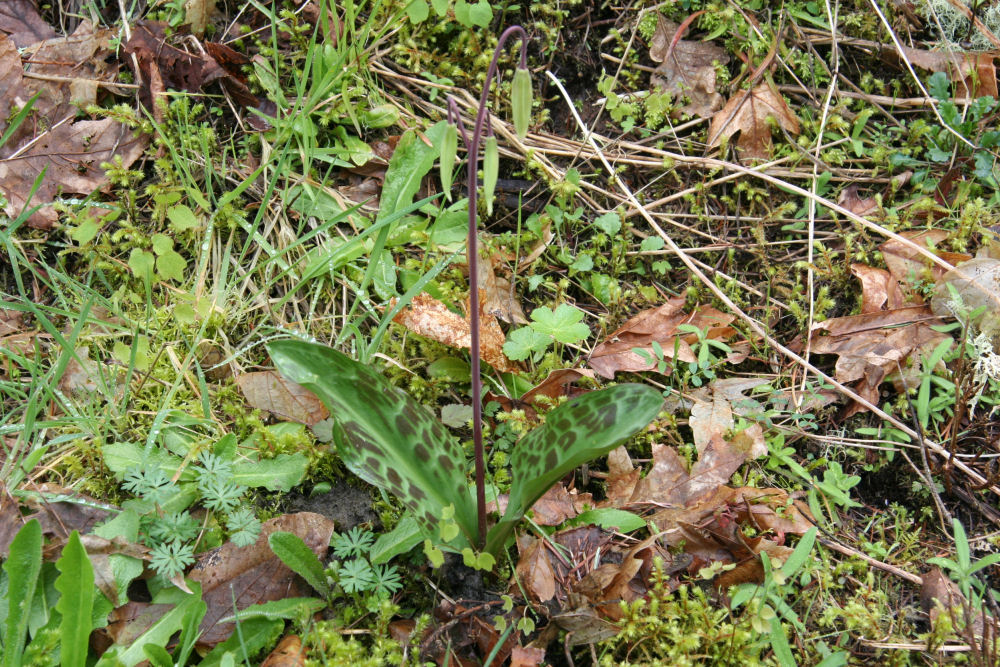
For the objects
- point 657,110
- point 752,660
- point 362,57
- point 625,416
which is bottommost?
point 752,660

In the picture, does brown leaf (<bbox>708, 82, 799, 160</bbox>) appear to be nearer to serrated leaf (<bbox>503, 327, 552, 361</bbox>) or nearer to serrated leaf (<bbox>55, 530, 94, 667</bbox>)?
serrated leaf (<bbox>503, 327, 552, 361</bbox>)

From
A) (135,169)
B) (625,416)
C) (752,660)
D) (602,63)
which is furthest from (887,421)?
(135,169)

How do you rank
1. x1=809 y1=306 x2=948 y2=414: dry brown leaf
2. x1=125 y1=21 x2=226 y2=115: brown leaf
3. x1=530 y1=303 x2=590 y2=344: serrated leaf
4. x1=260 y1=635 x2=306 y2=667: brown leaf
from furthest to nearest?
x1=125 y1=21 x2=226 y2=115: brown leaf, x1=809 y1=306 x2=948 y2=414: dry brown leaf, x1=530 y1=303 x2=590 y2=344: serrated leaf, x1=260 y1=635 x2=306 y2=667: brown leaf

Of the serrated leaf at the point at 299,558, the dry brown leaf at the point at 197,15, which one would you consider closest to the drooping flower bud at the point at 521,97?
the serrated leaf at the point at 299,558

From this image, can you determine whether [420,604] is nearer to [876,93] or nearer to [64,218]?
[64,218]

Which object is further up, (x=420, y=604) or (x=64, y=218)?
(x=64, y=218)

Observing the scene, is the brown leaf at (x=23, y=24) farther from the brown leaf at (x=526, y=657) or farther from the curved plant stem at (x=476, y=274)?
the brown leaf at (x=526, y=657)

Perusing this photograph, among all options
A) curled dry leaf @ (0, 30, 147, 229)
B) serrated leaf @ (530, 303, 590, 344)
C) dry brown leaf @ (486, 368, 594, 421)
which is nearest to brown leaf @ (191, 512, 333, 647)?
dry brown leaf @ (486, 368, 594, 421)
